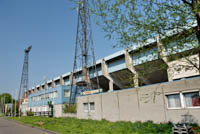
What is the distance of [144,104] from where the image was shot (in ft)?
51.1

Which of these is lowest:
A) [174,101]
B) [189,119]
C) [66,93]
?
[189,119]

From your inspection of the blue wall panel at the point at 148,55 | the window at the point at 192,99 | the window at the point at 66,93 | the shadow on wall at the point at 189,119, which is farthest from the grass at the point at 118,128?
the window at the point at 66,93

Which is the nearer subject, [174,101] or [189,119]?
[189,119]

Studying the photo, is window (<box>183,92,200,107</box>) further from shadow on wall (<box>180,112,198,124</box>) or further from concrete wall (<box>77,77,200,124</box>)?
shadow on wall (<box>180,112,198,124</box>)

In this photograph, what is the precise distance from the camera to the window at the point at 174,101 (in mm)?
13139

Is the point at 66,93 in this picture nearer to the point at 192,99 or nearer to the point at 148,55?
the point at 192,99

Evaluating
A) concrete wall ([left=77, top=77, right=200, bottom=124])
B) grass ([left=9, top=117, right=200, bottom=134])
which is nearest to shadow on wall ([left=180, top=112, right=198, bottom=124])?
concrete wall ([left=77, top=77, right=200, bottom=124])

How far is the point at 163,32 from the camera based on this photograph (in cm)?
759

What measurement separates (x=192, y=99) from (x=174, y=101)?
1371mm

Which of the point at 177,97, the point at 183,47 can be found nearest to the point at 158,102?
the point at 177,97

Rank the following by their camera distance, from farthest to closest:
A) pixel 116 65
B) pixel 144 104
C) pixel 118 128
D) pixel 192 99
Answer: pixel 116 65 → pixel 144 104 → pixel 118 128 → pixel 192 99

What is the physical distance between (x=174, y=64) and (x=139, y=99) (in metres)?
8.65

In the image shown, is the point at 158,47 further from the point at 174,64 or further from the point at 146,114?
the point at 146,114

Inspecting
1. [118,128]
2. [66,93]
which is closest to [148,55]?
[118,128]
